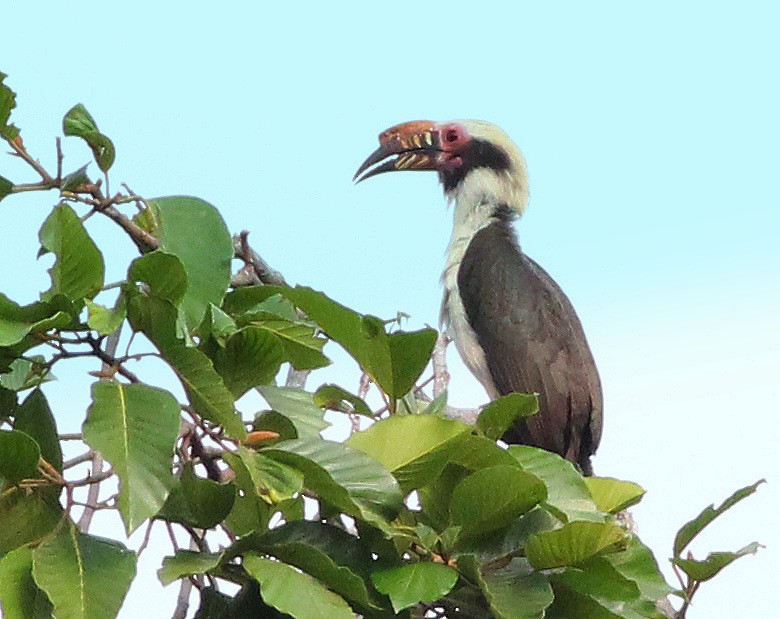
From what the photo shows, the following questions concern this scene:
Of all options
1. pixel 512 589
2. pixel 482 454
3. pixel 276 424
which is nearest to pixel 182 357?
pixel 276 424

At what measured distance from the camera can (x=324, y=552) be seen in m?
2.01

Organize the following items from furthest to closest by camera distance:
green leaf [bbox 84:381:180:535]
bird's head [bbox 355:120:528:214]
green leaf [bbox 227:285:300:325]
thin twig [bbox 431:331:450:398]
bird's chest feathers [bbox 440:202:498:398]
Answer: bird's head [bbox 355:120:528:214] → bird's chest feathers [bbox 440:202:498:398] → thin twig [bbox 431:331:450:398] → green leaf [bbox 227:285:300:325] → green leaf [bbox 84:381:180:535]

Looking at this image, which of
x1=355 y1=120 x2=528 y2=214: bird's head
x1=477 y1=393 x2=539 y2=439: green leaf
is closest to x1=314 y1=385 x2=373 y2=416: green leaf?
x1=477 y1=393 x2=539 y2=439: green leaf

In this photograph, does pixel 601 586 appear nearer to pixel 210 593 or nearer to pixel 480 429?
pixel 480 429

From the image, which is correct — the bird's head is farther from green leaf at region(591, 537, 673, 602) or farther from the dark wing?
green leaf at region(591, 537, 673, 602)

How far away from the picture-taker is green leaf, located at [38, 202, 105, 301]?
2.04 metres

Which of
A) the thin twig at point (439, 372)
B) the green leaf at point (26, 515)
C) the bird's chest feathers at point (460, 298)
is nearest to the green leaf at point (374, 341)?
the green leaf at point (26, 515)

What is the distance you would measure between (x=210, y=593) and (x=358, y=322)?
57cm

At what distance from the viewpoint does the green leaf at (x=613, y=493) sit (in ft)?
7.70

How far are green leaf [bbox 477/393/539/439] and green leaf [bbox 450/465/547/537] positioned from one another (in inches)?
8.6

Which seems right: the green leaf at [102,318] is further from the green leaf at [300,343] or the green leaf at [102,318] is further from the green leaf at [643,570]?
the green leaf at [643,570]

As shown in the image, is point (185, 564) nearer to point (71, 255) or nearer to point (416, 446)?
point (416, 446)

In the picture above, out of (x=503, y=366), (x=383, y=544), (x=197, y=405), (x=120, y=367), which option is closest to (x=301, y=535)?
(x=383, y=544)

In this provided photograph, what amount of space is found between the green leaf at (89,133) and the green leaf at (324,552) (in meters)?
0.79
